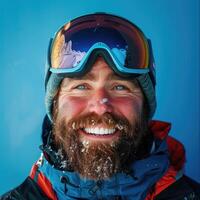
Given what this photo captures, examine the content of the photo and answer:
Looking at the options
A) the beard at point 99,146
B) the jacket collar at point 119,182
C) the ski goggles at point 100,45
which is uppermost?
the ski goggles at point 100,45

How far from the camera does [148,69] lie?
1388 millimetres

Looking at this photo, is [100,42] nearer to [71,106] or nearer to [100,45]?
[100,45]

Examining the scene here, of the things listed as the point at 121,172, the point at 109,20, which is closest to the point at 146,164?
the point at 121,172

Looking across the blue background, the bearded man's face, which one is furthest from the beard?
the blue background

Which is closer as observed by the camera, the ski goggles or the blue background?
the ski goggles

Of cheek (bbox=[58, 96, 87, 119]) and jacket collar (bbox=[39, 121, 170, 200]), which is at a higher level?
cheek (bbox=[58, 96, 87, 119])

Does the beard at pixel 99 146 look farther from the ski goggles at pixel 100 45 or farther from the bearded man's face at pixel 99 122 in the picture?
the ski goggles at pixel 100 45

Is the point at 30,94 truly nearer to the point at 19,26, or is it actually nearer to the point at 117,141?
the point at 19,26

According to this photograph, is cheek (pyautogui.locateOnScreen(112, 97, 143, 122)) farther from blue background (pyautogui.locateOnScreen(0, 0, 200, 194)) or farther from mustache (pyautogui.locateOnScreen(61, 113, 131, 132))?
blue background (pyautogui.locateOnScreen(0, 0, 200, 194))

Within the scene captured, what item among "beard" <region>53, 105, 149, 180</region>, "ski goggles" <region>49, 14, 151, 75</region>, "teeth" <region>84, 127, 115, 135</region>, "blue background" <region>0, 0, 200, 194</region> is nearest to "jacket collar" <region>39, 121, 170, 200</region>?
"beard" <region>53, 105, 149, 180</region>

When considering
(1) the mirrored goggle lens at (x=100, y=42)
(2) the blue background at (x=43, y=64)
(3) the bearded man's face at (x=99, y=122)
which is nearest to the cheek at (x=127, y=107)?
(3) the bearded man's face at (x=99, y=122)

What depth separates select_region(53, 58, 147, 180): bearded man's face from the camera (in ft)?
4.25

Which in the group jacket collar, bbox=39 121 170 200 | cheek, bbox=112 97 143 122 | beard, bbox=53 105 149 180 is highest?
cheek, bbox=112 97 143 122

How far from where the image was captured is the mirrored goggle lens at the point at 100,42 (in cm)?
133
